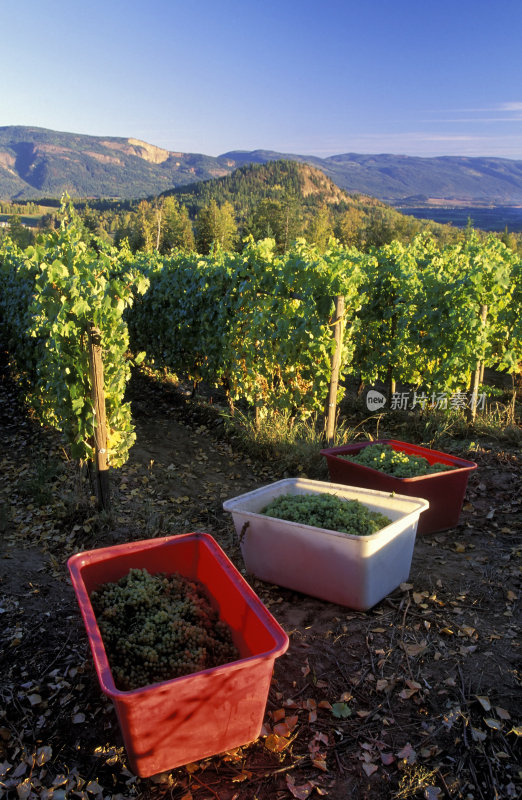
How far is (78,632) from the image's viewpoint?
3283 millimetres

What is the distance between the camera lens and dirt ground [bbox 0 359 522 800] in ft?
7.39

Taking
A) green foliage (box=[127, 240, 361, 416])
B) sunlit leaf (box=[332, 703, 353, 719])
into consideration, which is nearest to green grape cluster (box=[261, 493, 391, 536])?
sunlit leaf (box=[332, 703, 353, 719])

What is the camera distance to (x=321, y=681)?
9.36 ft

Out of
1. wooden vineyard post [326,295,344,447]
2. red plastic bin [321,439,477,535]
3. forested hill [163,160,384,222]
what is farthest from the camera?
forested hill [163,160,384,222]

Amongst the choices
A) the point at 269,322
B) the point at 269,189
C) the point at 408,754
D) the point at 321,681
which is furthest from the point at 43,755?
the point at 269,189

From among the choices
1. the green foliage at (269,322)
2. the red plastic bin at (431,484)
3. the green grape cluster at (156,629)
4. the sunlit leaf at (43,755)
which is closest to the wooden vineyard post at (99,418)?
the green grape cluster at (156,629)

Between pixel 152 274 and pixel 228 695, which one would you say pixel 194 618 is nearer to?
pixel 228 695

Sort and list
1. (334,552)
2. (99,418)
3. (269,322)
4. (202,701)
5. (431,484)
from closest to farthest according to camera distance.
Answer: (202,701)
(334,552)
(431,484)
(99,418)
(269,322)

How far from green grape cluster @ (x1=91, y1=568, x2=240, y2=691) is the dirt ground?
1.08ft

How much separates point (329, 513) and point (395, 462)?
1309mm

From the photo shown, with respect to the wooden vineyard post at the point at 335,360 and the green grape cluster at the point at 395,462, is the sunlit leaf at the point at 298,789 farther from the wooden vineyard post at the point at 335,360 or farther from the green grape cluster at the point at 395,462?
the wooden vineyard post at the point at 335,360

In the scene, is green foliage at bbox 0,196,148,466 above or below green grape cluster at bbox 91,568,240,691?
above

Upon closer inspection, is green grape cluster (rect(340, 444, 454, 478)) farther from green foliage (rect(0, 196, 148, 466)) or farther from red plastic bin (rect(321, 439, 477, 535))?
green foliage (rect(0, 196, 148, 466))

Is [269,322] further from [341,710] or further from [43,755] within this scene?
[43,755]
